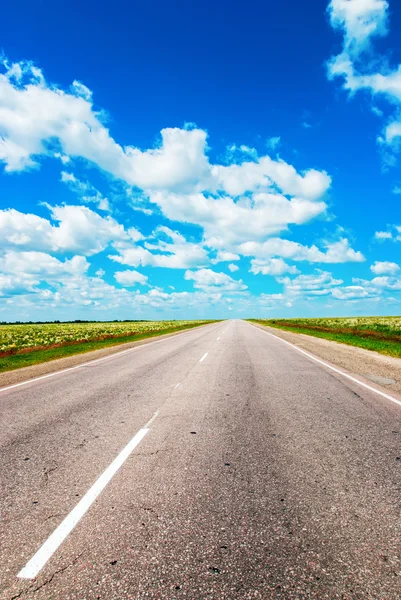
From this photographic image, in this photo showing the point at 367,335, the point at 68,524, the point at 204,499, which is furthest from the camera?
the point at 367,335

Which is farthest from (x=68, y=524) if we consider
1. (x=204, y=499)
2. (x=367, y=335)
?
(x=367, y=335)

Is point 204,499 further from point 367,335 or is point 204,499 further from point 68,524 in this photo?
point 367,335

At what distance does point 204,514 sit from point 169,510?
13.9 inches

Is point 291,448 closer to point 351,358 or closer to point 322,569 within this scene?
point 322,569

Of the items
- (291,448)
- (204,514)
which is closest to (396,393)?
(291,448)

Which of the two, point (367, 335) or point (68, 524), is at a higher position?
point (367, 335)

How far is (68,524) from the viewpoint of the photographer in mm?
3207

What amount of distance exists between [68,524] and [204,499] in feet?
4.33

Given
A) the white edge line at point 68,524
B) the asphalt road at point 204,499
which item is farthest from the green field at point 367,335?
the white edge line at point 68,524

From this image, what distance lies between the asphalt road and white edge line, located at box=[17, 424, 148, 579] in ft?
0.10

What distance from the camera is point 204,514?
335 cm

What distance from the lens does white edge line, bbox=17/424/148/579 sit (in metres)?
2.66

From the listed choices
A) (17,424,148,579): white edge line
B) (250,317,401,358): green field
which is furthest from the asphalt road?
(250,317,401,358): green field

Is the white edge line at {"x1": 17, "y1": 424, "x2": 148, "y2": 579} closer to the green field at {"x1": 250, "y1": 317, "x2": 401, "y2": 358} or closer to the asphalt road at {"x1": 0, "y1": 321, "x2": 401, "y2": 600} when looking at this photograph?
the asphalt road at {"x1": 0, "y1": 321, "x2": 401, "y2": 600}
